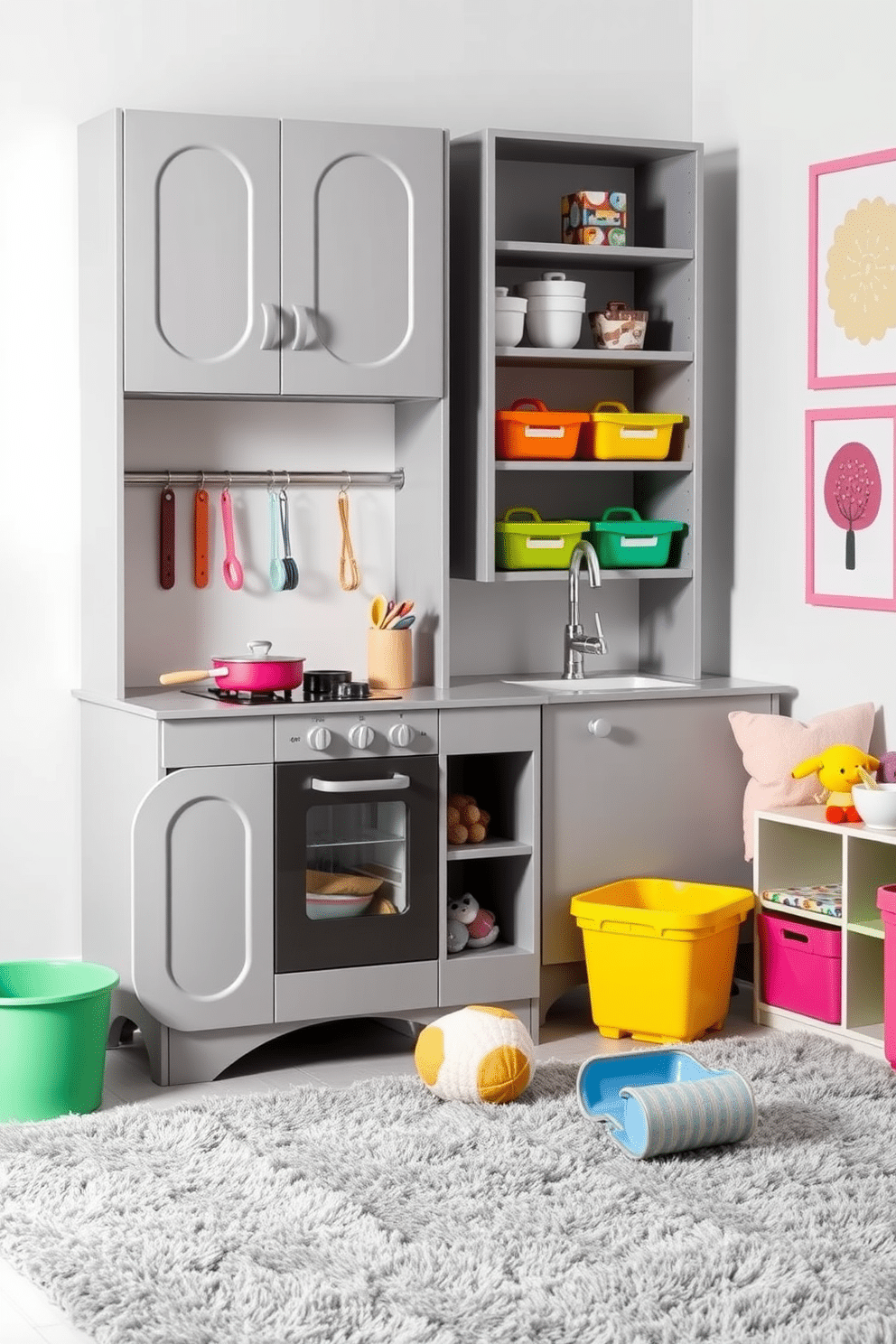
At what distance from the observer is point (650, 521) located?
4285mm

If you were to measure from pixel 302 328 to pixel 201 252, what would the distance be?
268 mm

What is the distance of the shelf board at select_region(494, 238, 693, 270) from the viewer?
13.3 ft

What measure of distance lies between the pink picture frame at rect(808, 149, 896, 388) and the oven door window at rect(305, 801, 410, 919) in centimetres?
145

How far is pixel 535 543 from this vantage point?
414 cm

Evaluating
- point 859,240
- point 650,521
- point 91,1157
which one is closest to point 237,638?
point 650,521

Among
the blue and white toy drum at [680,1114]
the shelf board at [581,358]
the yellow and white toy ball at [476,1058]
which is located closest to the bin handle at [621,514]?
the shelf board at [581,358]

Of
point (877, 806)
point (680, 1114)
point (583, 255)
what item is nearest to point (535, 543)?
point (583, 255)

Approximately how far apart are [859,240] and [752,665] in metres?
1.08

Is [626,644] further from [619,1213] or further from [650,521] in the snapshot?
[619,1213]

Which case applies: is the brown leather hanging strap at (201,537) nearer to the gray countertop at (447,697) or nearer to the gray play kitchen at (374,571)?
the gray play kitchen at (374,571)

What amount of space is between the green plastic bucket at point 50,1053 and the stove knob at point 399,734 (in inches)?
31.7

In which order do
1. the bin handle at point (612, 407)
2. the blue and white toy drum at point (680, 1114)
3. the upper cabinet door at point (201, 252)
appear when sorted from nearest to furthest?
the blue and white toy drum at point (680, 1114) < the upper cabinet door at point (201, 252) < the bin handle at point (612, 407)

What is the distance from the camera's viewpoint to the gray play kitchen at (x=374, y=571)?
11.9ft

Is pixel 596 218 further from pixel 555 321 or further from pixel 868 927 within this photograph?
pixel 868 927
